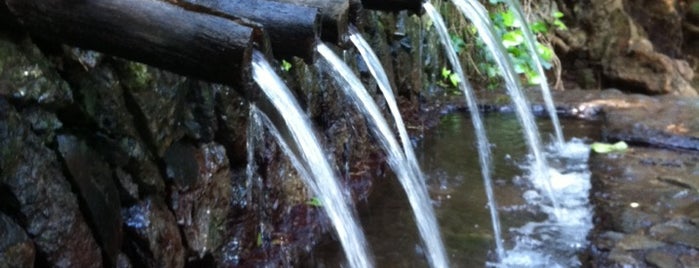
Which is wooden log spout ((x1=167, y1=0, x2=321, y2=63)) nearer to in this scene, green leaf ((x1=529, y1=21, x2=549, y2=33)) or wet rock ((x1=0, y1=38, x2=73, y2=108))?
wet rock ((x1=0, y1=38, x2=73, y2=108))

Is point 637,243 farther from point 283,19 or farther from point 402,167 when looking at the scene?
point 283,19

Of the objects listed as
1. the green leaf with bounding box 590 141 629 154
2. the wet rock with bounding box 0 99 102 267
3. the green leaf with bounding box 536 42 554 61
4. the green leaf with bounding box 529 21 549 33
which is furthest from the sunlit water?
the green leaf with bounding box 529 21 549 33

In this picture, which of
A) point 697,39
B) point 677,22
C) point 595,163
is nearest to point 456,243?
point 595,163

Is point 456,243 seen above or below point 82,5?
below

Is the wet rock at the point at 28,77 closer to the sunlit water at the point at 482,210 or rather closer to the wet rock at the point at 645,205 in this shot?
the sunlit water at the point at 482,210

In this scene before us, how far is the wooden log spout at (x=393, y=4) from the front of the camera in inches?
165

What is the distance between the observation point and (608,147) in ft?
19.0

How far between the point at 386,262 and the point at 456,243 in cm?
46

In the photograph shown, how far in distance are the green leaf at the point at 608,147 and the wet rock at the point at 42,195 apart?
427 centimetres

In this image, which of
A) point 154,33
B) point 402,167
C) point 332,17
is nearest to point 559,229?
point 402,167

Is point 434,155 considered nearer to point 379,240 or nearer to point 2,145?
point 379,240

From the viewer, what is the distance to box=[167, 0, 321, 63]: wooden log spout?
2729 mm

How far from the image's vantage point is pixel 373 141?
542 centimetres

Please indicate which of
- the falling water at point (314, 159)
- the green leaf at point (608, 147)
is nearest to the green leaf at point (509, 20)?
the green leaf at point (608, 147)
